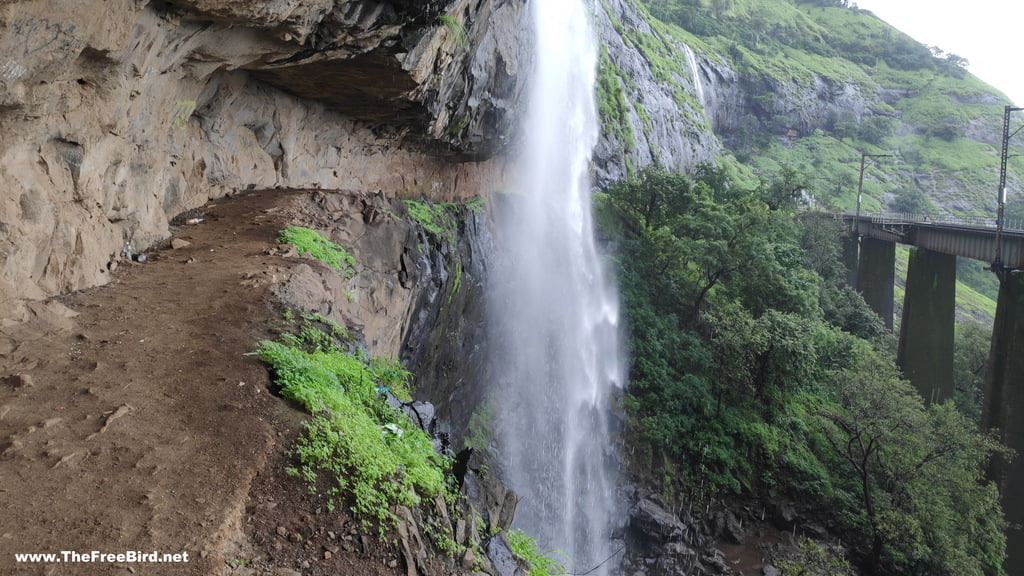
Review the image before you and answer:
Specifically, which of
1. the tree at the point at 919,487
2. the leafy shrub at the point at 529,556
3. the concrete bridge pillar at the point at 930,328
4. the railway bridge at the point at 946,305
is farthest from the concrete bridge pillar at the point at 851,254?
the leafy shrub at the point at 529,556

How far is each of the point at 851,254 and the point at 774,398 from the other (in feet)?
92.3

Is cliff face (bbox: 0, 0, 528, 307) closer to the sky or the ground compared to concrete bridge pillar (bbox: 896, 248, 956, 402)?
closer to the sky

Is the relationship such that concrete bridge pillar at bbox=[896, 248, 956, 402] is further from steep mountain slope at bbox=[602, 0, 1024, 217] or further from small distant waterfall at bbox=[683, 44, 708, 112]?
small distant waterfall at bbox=[683, 44, 708, 112]

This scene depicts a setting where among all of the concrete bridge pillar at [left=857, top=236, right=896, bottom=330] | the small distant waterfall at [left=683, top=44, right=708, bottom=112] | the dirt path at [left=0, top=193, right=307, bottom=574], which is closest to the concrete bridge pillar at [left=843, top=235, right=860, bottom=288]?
the concrete bridge pillar at [left=857, top=236, right=896, bottom=330]

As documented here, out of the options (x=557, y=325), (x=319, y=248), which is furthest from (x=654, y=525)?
(x=319, y=248)

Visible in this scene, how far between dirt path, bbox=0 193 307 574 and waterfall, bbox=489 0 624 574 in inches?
530

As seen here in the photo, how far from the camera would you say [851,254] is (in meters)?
44.0

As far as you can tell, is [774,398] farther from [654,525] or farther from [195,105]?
[195,105]

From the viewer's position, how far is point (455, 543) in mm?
4801

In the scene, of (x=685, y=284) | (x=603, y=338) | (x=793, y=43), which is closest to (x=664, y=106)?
(x=685, y=284)

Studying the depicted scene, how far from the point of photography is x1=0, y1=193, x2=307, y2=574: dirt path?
3.45 meters

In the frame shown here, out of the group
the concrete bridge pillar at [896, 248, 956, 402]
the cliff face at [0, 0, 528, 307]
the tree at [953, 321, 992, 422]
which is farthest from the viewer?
the tree at [953, 321, 992, 422]

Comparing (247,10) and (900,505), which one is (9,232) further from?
(900,505)

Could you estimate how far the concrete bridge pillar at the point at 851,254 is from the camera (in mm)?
43781
